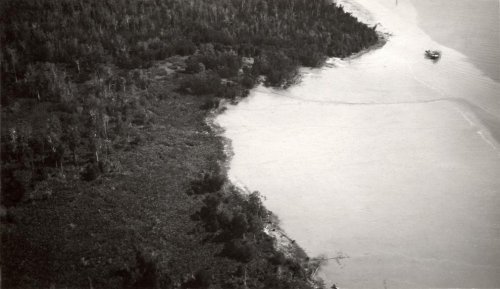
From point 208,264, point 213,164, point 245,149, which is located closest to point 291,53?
point 245,149

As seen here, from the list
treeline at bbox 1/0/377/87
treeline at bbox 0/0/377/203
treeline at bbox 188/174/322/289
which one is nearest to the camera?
treeline at bbox 188/174/322/289

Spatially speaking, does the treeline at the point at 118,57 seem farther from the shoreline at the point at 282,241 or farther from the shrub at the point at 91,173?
the shoreline at the point at 282,241

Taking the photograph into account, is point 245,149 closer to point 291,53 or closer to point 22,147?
point 22,147

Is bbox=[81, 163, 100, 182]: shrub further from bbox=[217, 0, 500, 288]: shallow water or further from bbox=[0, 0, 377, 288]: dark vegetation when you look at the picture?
bbox=[217, 0, 500, 288]: shallow water

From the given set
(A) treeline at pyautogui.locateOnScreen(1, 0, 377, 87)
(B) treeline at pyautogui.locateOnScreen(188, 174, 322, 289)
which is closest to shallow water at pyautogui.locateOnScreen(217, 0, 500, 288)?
(B) treeline at pyautogui.locateOnScreen(188, 174, 322, 289)

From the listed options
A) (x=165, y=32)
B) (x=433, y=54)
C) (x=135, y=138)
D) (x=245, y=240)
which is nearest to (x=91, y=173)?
(x=135, y=138)

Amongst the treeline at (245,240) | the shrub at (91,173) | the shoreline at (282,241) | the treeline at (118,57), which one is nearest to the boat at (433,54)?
the treeline at (118,57)
